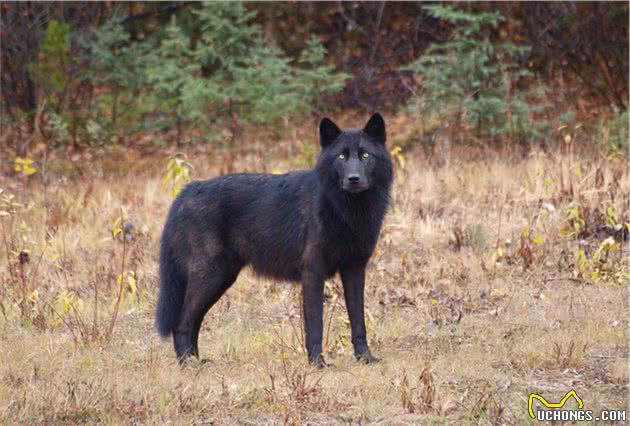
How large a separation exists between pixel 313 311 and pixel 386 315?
5.20 feet

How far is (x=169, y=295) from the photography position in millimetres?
7074

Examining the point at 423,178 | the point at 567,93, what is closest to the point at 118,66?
the point at 423,178

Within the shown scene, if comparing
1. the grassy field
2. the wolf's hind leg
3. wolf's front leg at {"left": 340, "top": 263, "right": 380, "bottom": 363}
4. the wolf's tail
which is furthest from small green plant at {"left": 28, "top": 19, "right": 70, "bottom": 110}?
wolf's front leg at {"left": 340, "top": 263, "right": 380, "bottom": 363}

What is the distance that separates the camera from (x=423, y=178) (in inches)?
474

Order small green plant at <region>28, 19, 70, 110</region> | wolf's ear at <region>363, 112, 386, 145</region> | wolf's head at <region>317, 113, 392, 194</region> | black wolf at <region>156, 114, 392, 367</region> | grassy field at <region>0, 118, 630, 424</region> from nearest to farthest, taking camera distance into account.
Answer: grassy field at <region>0, 118, 630, 424</region> < wolf's head at <region>317, 113, 392, 194</region> < black wolf at <region>156, 114, 392, 367</region> < wolf's ear at <region>363, 112, 386, 145</region> < small green plant at <region>28, 19, 70, 110</region>

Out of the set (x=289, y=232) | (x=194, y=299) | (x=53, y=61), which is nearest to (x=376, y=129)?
(x=289, y=232)

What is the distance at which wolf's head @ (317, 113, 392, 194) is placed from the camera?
6.45m

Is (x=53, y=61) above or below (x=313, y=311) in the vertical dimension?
above

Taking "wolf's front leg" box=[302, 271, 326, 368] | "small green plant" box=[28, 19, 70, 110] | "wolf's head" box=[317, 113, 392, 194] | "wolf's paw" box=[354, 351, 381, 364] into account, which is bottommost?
"wolf's paw" box=[354, 351, 381, 364]

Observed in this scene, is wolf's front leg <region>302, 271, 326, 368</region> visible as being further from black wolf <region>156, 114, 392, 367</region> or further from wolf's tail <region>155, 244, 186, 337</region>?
wolf's tail <region>155, 244, 186, 337</region>

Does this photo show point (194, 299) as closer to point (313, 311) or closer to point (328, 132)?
point (313, 311)

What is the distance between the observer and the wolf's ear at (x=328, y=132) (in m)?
6.70

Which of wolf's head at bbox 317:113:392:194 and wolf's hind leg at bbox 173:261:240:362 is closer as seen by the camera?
wolf's head at bbox 317:113:392:194

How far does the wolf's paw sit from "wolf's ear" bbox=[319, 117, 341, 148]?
4.85ft
